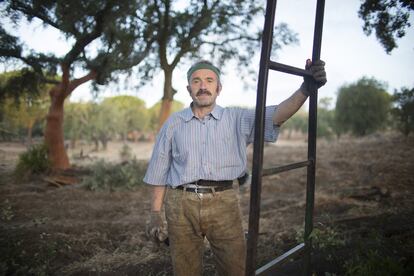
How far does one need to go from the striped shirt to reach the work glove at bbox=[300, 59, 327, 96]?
1.10ft

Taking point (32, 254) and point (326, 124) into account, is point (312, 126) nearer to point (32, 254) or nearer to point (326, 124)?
point (32, 254)

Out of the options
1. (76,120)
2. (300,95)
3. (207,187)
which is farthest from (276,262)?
(76,120)

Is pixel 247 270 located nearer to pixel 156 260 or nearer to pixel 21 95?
pixel 156 260

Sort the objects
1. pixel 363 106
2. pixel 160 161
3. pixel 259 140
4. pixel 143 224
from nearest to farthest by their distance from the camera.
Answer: pixel 259 140 < pixel 160 161 < pixel 143 224 < pixel 363 106

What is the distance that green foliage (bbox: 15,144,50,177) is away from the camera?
10.8 metres

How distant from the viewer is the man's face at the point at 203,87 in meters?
2.44

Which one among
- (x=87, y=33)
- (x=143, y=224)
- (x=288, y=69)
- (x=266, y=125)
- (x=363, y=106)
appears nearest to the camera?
(x=288, y=69)

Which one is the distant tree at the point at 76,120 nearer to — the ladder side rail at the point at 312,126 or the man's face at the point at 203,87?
the man's face at the point at 203,87

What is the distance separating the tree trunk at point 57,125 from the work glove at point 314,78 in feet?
36.1

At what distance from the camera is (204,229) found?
244 centimetres

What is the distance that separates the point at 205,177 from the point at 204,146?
237mm

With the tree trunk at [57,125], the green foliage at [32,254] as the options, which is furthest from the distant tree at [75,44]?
the green foliage at [32,254]

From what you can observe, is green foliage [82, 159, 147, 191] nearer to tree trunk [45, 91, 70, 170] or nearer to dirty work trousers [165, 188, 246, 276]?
tree trunk [45, 91, 70, 170]

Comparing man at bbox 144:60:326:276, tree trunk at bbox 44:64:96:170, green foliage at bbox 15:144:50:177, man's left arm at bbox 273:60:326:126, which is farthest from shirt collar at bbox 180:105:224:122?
tree trunk at bbox 44:64:96:170
